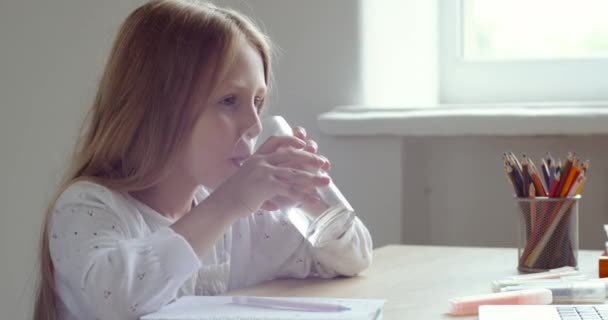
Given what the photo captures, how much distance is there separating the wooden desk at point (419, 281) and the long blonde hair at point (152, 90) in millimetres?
180

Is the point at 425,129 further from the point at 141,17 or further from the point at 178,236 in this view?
the point at 178,236

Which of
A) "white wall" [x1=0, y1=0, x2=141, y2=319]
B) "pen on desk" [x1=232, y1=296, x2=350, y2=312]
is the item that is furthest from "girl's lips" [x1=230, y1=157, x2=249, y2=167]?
"white wall" [x1=0, y1=0, x2=141, y2=319]

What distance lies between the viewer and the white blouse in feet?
2.64

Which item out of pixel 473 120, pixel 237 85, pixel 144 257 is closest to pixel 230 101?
pixel 237 85

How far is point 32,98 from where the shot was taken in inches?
74.4

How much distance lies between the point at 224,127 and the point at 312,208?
0.16 metres

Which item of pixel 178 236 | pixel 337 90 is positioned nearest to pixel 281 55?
pixel 337 90

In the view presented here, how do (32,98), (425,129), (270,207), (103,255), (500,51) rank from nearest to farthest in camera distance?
(103,255)
(270,207)
(425,129)
(32,98)
(500,51)

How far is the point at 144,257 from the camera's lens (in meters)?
0.82

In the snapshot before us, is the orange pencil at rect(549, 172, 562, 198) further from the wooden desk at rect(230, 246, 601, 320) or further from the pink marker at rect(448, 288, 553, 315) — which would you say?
the pink marker at rect(448, 288, 553, 315)

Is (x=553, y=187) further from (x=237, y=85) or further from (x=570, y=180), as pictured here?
(x=237, y=85)

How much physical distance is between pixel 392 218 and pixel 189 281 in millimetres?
774

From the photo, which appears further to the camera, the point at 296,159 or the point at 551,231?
the point at 551,231

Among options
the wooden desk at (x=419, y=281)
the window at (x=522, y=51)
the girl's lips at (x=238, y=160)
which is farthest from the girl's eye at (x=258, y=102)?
the window at (x=522, y=51)
